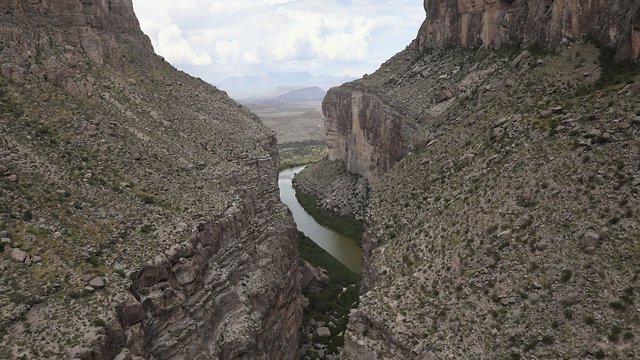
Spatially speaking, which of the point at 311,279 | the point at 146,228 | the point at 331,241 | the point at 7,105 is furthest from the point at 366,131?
the point at 7,105

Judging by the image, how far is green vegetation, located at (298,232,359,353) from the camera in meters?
42.7

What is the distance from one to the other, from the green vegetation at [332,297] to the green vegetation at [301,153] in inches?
2816

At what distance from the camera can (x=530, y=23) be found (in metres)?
43.8

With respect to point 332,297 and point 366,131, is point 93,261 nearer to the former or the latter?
point 332,297

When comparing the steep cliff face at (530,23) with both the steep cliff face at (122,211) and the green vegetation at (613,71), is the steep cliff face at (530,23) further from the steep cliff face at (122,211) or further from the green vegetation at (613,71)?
the steep cliff face at (122,211)

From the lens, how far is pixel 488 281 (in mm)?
24078

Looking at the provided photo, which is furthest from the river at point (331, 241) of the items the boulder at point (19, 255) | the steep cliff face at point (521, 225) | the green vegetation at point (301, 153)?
the green vegetation at point (301, 153)

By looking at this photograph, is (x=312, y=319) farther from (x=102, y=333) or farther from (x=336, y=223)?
(x=336, y=223)

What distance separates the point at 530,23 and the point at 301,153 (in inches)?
4351

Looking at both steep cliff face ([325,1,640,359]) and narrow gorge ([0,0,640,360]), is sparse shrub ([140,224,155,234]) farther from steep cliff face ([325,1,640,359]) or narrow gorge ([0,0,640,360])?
steep cliff face ([325,1,640,359])

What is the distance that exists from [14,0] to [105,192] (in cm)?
1724

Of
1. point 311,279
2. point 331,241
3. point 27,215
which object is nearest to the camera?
point 27,215

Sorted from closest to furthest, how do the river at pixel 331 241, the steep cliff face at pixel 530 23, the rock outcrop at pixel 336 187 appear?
1. the steep cliff face at pixel 530 23
2. the river at pixel 331 241
3. the rock outcrop at pixel 336 187

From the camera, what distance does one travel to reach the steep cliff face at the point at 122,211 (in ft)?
73.0
